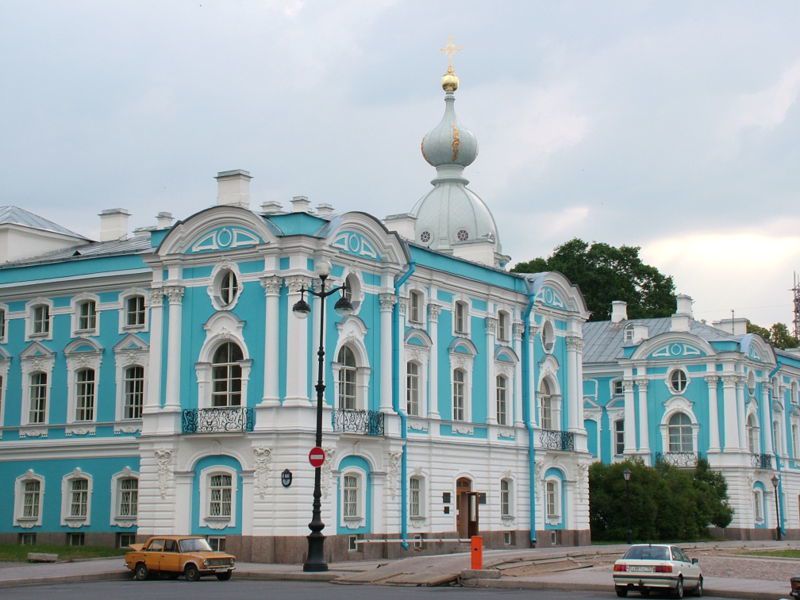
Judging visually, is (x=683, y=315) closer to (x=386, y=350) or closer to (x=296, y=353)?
(x=386, y=350)

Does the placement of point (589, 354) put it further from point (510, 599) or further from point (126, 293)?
point (510, 599)

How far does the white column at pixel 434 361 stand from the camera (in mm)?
41594

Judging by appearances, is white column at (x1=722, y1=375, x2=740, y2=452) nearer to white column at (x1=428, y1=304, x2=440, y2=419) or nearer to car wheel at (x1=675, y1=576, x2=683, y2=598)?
white column at (x1=428, y1=304, x2=440, y2=419)

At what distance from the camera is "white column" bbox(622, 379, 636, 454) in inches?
2547

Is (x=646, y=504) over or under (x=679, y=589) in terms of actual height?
over

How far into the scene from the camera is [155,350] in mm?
38531

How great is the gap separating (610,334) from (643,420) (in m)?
6.73

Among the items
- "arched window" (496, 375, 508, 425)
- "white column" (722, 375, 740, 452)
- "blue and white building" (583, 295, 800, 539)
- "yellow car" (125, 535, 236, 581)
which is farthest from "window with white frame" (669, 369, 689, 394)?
"yellow car" (125, 535, 236, 581)

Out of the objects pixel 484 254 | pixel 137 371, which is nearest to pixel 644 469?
pixel 484 254

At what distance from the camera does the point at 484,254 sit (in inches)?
1865

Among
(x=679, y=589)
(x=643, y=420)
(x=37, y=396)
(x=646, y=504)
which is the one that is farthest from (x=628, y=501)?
(x=679, y=589)

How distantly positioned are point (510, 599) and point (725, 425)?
40102mm

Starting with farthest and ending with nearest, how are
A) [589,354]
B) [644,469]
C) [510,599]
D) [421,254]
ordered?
[589,354] → [644,469] → [421,254] → [510,599]

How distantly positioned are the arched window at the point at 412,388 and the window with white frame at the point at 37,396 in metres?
12.3
